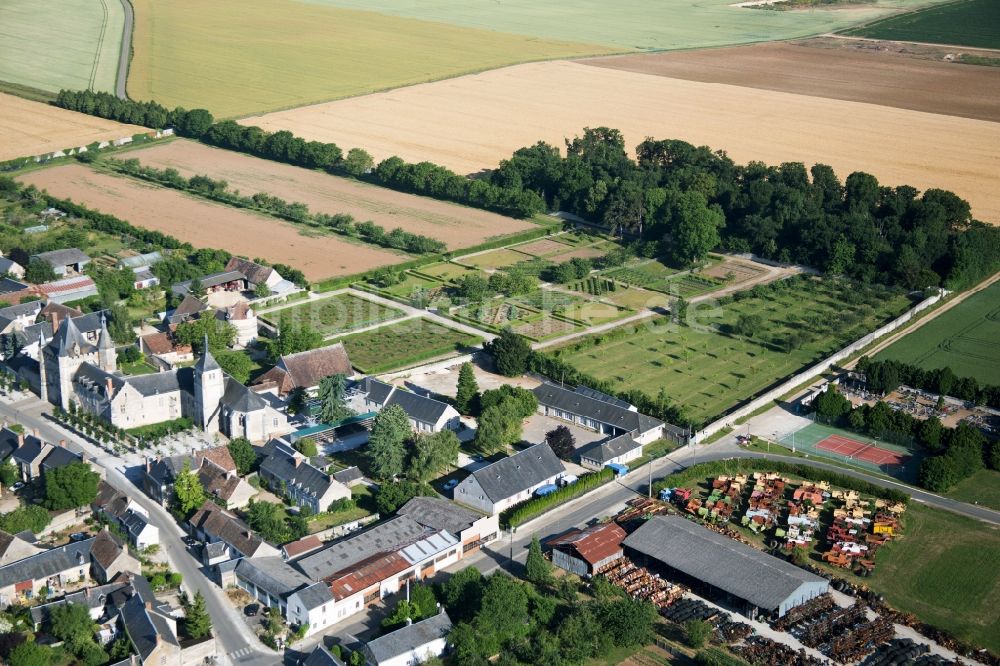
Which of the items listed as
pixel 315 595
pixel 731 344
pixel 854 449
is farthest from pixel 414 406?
pixel 854 449

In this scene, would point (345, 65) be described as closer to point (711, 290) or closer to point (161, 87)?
point (161, 87)

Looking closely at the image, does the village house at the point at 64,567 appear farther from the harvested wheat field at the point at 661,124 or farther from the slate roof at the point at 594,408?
the harvested wheat field at the point at 661,124

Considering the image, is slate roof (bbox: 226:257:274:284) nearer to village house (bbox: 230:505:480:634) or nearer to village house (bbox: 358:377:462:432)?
village house (bbox: 358:377:462:432)

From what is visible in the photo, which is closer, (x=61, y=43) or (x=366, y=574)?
(x=366, y=574)

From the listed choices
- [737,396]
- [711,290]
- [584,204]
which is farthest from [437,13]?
[737,396]

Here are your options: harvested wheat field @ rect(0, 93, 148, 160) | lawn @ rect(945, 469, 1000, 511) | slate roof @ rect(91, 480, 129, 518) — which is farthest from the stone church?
harvested wheat field @ rect(0, 93, 148, 160)

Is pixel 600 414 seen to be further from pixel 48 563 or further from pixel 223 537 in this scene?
pixel 48 563
